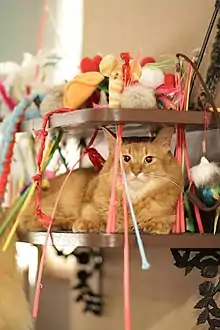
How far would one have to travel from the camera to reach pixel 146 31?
1467mm

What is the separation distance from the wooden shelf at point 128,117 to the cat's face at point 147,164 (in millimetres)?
53

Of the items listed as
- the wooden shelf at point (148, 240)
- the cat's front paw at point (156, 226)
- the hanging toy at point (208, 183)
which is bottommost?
the wooden shelf at point (148, 240)

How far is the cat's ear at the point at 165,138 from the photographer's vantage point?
3.84ft

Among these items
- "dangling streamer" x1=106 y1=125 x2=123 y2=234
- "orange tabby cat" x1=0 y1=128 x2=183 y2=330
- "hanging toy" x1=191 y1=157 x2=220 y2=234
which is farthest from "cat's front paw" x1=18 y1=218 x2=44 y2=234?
"hanging toy" x1=191 y1=157 x2=220 y2=234

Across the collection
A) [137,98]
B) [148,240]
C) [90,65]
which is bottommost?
[148,240]

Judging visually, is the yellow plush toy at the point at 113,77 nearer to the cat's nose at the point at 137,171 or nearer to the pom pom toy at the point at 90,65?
the cat's nose at the point at 137,171

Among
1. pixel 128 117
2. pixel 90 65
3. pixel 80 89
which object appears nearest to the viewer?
pixel 128 117

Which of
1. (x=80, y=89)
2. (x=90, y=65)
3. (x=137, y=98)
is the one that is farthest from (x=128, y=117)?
(x=90, y=65)

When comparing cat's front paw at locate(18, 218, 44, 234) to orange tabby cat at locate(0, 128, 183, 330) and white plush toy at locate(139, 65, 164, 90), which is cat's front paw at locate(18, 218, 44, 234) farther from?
white plush toy at locate(139, 65, 164, 90)

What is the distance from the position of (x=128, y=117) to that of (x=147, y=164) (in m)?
0.10

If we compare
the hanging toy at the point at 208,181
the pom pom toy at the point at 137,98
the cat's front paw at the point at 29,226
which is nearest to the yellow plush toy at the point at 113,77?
the pom pom toy at the point at 137,98

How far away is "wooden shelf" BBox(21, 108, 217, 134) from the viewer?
108 cm

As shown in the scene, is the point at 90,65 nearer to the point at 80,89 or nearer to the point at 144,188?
the point at 80,89

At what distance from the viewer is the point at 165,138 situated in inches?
46.2
